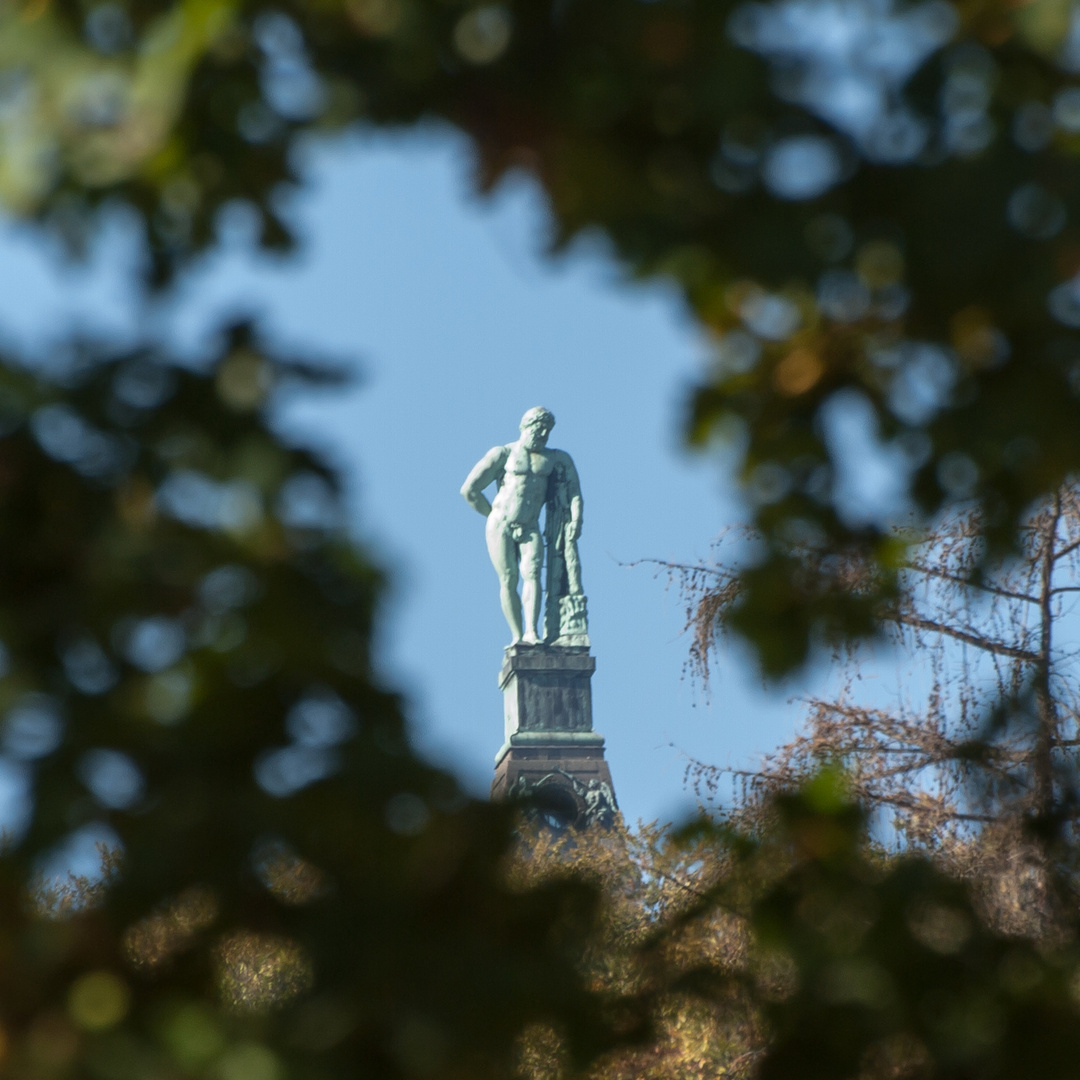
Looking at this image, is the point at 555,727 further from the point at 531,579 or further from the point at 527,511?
the point at 527,511

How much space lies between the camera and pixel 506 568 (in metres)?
11.9

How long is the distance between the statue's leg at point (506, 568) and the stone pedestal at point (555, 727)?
0.97ft

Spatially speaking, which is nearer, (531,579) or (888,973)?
(888,973)

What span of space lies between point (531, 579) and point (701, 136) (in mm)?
10914

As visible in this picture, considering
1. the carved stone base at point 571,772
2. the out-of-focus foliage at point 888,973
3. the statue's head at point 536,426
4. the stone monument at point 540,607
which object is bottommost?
the out-of-focus foliage at point 888,973

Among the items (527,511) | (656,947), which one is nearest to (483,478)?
(527,511)

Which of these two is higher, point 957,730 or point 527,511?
point 527,511

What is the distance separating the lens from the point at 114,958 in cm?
100

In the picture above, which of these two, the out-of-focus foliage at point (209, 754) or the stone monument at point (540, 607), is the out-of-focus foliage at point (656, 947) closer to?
the out-of-focus foliage at point (209, 754)

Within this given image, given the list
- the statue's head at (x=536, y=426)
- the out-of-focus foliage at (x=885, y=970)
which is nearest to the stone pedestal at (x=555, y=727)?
the statue's head at (x=536, y=426)

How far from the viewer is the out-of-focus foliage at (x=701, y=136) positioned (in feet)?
3.02

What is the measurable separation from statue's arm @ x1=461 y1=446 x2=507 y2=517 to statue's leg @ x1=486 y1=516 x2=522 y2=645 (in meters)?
0.18

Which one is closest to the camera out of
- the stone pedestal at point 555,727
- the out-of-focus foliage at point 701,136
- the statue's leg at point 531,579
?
the out-of-focus foliage at point 701,136

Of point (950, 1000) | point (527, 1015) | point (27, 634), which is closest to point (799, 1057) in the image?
point (950, 1000)
